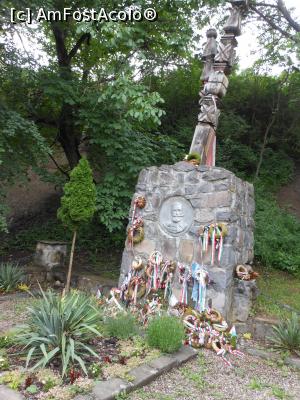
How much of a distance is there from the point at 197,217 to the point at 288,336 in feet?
6.19

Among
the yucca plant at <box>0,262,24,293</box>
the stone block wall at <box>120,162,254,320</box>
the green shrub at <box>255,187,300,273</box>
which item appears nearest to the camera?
the stone block wall at <box>120,162,254,320</box>

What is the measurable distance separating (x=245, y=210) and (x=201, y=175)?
38.7 inches

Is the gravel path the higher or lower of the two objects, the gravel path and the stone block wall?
the lower

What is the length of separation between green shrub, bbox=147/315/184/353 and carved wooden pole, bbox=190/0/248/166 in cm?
261

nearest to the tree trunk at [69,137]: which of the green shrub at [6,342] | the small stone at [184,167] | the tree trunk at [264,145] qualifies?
the small stone at [184,167]

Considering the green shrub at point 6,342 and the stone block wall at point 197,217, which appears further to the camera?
the stone block wall at point 197,217

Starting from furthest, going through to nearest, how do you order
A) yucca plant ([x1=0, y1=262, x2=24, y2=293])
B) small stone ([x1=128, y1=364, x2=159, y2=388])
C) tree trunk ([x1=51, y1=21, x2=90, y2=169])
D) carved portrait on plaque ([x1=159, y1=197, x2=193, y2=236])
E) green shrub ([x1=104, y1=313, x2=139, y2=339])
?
tree trunk ([x1=51, y1=21, x2=90, y2=169]), yucca plant ([x1=0, y1=262, x2=24, y2=293]), carved portrait on plaque ([x1=159, y1=197, x2=193, y2=236]), green shrub ([x1=104, y1=313, x2=139, y2=339]), small stone ([x1=128, y1=364, x2=159, y2=388])

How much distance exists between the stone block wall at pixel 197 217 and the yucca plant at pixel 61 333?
1.76m

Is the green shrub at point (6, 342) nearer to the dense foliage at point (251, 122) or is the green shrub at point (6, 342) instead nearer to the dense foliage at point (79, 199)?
the dense foliage at point (79, 199)

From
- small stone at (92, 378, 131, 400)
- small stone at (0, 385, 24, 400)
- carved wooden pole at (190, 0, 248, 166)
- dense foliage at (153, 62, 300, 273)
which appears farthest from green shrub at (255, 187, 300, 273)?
small stone at (0, 385, 24, 400)

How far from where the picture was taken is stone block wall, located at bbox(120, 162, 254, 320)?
516 cm

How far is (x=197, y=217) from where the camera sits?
17.8 ft

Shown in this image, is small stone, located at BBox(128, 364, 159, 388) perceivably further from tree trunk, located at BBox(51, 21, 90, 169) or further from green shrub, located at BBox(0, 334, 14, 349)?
tree trunk, located at BBox(51, 21, 90, 169)

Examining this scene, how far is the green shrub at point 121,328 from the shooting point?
4.44 metres
